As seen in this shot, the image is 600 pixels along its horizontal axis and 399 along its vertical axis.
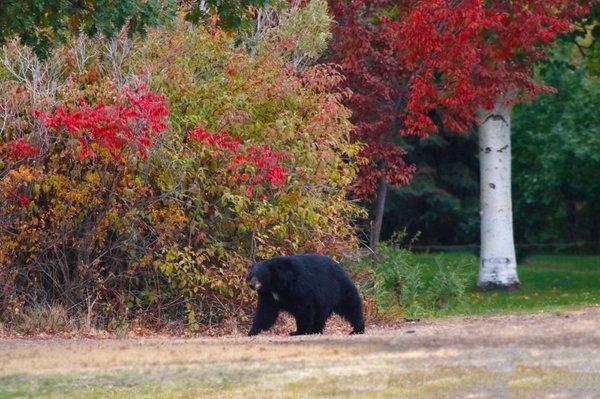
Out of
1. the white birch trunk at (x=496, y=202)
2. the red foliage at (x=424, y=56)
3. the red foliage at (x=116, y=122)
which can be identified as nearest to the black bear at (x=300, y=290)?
the red foliage at (x=116, y=122)

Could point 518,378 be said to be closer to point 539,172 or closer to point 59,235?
point 59,235

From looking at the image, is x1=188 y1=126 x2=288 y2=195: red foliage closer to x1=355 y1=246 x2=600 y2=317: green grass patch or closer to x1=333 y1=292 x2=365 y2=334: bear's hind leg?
x1=333 y1=292 x2=365 y2=334: bear's hind leg

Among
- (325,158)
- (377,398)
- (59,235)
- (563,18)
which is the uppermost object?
(563,18)

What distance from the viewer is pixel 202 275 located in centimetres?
1800

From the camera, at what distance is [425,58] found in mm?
23875

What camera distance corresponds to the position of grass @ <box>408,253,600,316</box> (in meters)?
22.4

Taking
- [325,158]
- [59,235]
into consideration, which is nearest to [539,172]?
[325,158]

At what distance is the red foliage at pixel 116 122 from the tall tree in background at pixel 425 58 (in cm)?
631

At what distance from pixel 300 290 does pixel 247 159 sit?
2738mm

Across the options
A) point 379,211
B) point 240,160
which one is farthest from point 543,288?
point 240,160

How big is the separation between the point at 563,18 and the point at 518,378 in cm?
1561

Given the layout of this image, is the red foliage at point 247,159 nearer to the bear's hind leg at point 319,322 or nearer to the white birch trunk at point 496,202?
the bear's hind leg at point 319,322

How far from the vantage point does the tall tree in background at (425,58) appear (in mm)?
23703

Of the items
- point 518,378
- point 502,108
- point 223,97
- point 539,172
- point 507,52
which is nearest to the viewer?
point 518,378
